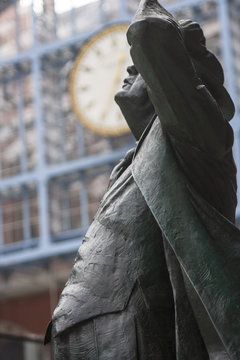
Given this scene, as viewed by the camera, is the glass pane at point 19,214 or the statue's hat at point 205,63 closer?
the statue's hat at point 205,63

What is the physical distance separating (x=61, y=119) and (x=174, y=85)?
19.7m

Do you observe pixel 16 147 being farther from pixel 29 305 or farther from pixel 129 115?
pixel 129 115

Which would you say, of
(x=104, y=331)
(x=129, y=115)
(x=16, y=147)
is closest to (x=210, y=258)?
(x=104, y=331)

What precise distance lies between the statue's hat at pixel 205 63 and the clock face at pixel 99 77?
1825 centimetres

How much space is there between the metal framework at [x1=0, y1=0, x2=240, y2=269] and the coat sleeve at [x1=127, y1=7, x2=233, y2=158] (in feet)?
58.6

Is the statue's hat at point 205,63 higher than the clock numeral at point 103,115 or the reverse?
the reverse

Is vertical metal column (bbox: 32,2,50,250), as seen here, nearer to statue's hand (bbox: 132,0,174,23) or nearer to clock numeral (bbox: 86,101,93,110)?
clock numeral (bbox: 86,101,93,110)

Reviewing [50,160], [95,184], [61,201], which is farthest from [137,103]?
[95,184]

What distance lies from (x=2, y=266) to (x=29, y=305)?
9.11ft

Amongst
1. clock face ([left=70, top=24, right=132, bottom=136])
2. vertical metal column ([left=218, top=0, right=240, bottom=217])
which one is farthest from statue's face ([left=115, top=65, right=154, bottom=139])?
clock face ([left=70, top=24, right=132, bottom=136])

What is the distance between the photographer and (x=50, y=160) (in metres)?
21.7

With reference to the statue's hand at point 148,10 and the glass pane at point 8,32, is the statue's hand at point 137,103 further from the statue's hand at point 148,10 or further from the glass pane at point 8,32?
the glass pane at point 8,32

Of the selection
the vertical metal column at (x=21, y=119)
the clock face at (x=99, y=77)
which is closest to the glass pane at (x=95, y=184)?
the clock face at (x=99, y=77)

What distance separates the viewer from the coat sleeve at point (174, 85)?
2.32 meters
